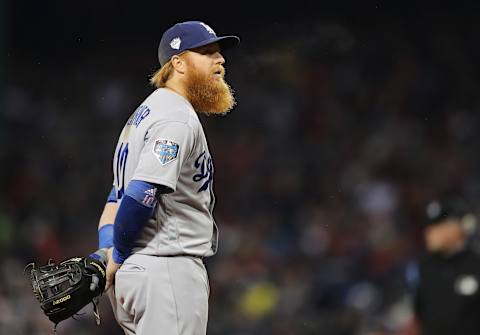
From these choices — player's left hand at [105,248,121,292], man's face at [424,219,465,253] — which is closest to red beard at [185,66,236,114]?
player's left hand at [105,248,121,292]

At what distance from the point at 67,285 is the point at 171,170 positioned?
54 cm

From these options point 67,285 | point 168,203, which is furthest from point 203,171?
point 67,285

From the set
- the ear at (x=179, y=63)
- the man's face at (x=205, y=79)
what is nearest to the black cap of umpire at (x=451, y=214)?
the man's face at (x=205, y=79)

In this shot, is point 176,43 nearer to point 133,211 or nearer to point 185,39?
point 185,39

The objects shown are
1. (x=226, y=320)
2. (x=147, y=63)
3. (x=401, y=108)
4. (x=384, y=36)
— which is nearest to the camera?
(x=226, y=320)

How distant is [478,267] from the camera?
16.1 feet

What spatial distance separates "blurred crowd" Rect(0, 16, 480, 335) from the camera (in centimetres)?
729

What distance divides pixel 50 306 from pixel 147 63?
7.64 metres

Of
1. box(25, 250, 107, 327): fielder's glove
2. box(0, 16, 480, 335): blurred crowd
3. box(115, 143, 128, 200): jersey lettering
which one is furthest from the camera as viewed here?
box(0, 16, 480, 335): blurred crowd

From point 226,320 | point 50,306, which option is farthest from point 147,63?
point 50,306

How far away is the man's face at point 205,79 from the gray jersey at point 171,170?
9 cm

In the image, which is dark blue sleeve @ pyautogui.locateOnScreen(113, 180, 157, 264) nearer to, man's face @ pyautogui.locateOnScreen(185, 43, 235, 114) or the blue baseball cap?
man's face @ pyautogui.locateOnScreen(185, 43, 235, 114)

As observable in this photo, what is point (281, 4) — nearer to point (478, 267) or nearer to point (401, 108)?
point (401, 108)

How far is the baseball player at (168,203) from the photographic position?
2848 millimetres
